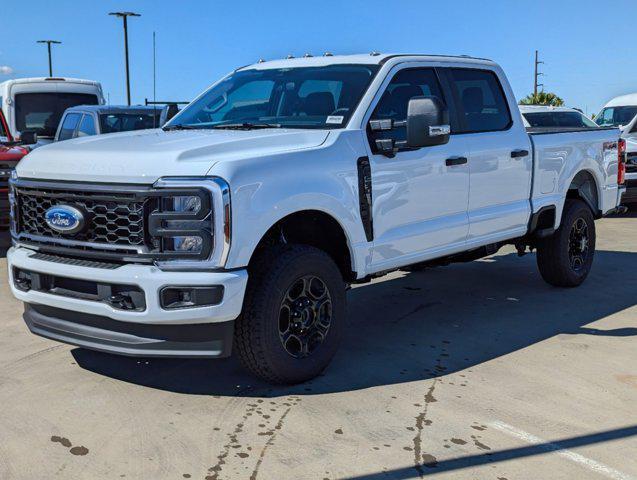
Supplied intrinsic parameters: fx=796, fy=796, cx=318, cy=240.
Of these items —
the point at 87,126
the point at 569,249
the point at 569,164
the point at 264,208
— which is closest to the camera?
the point at 264,208

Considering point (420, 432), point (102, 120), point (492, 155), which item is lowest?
point (420, 432)

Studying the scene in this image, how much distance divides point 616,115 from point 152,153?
15.1m

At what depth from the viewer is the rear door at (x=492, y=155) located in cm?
593

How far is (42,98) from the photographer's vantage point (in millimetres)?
15711

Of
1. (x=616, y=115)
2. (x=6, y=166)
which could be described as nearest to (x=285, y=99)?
(x=6, y=166)

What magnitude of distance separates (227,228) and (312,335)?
977 mm

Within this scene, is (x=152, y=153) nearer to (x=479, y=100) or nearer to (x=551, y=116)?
(x=479, y=100)

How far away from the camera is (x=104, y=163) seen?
427cm

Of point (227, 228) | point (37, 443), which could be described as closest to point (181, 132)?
point (227, 228)

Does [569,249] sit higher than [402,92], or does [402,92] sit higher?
[402,92]

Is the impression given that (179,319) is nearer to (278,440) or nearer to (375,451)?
(278,440)

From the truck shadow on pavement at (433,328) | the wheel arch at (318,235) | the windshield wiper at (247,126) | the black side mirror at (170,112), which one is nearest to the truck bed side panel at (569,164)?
the truck shadow on pavement at (433,328)

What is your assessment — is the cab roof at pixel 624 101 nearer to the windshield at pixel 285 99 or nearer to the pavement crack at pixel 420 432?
the windshield at pixel 285 99

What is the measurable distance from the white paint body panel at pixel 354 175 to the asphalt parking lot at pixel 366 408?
584mm
